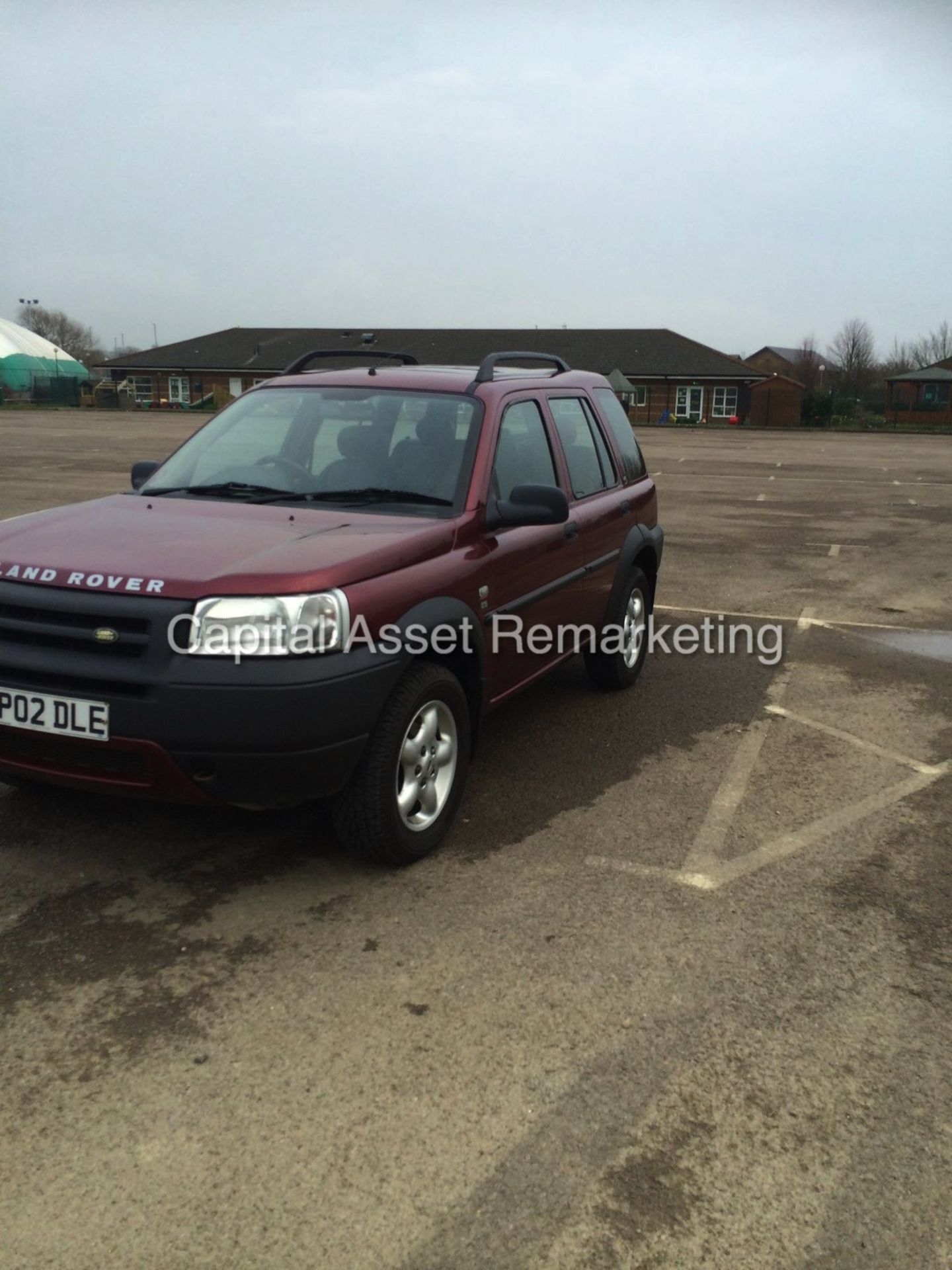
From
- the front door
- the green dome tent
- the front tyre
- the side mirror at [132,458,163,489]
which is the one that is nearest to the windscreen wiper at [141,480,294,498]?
the side mirror at [132,458,163,489]

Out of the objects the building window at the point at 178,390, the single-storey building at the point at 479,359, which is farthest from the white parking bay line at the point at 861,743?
the building window at the point at 178,390

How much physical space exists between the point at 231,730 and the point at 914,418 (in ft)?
217

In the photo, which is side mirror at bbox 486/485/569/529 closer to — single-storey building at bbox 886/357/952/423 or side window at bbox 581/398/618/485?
side window at bbox 581/398/618/485

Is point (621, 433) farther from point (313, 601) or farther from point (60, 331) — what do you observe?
point (60, 331)

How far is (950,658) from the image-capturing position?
7898 millimetres

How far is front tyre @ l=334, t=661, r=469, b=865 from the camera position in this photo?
3.86 metres

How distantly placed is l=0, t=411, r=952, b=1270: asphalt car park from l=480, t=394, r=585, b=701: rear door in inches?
23.9

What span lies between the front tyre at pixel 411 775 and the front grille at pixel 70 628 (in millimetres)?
861

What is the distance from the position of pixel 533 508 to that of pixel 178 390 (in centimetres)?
7664

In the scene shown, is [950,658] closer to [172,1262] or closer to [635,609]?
[635,609]

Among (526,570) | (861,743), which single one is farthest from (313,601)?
(861,743)

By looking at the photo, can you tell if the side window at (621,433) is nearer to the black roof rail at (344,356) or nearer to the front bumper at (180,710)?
the black roof rail at (344,356)

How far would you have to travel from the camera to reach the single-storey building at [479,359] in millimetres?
66500

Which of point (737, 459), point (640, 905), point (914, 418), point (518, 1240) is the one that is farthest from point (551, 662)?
point (914, 418)
